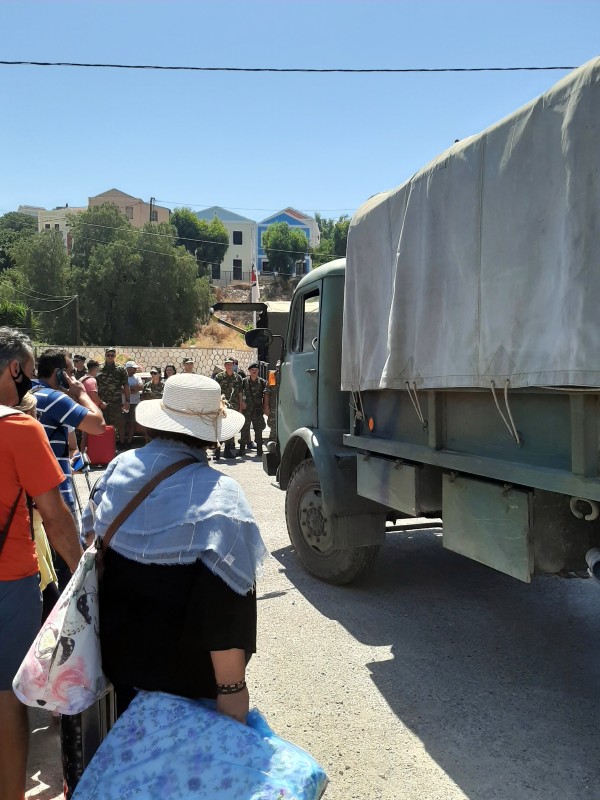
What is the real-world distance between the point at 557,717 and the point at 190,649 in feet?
8.10

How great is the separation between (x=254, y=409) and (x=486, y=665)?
395 inches

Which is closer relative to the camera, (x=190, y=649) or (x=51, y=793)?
(x=190, y=649)

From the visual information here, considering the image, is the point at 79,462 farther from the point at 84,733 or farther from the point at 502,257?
the point at 502,257

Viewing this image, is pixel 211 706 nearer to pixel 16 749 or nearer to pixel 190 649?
pixel 190 649

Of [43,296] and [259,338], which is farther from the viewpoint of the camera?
[43,296]

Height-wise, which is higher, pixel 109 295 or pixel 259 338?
pixel 109 295

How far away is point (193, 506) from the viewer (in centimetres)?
185

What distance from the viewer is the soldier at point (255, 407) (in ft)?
44.9

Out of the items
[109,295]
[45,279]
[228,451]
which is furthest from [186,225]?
[228,451]

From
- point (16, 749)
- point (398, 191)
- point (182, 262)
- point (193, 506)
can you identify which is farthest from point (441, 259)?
point (182, 262)

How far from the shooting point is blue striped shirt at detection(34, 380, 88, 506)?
11.9 feet

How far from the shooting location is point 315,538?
5543 millimetres

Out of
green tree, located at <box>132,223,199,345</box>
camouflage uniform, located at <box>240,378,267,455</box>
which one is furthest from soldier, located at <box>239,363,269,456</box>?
green tree, located at <box>132,223,199,345</box>

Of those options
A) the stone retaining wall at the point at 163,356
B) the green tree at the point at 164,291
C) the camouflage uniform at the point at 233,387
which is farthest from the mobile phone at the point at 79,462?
the green tree at the point at 164,291
